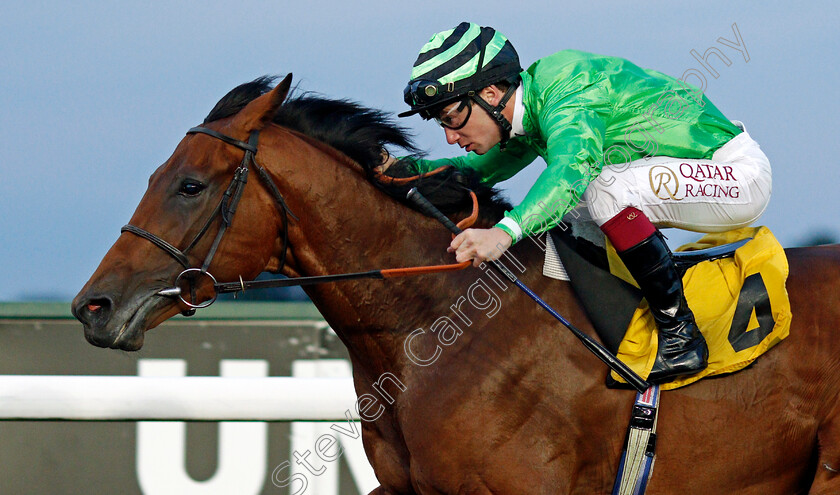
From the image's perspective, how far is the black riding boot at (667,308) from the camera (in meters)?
2.38

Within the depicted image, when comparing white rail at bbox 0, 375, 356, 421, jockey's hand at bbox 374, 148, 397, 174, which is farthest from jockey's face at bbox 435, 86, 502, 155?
white rail at bbox 0, 375, 356, 421

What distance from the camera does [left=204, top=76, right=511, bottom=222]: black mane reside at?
8.70ft

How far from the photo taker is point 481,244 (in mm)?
2293

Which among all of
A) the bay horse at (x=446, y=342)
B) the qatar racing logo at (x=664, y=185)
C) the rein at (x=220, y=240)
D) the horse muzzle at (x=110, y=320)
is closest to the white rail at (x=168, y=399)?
Answer: the bay horse at (x=446, y=342)

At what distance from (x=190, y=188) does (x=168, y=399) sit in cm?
143

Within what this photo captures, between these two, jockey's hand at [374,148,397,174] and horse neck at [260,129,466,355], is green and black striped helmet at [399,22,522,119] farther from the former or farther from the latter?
horse neck at [260,129,466,355]

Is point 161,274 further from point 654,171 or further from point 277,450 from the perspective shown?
point 277,450

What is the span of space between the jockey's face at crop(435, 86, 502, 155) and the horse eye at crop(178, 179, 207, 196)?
794mm

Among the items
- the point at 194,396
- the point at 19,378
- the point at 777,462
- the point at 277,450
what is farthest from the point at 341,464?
the point at 777,462

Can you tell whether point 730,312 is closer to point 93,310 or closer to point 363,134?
point 363,134

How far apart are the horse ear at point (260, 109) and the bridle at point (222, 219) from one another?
30 mm

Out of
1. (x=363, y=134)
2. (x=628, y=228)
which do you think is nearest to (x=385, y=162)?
(x=363, y=134)

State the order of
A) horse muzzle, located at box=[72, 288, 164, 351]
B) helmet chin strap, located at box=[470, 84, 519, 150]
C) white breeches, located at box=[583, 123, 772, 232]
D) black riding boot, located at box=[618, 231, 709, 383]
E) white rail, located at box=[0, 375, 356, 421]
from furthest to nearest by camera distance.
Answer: white rail, located at box=[0, 375, 356, 421] → helmet chin strap, located at box=[470, 84, 519, 150] → white breeches, located at box=[583, 123, 772, 232] → black riding boot, located at box=[618, 231, 709, 383] → horse muzzle, located at box=[72, 288, 164, 351]

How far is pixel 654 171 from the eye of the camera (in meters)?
2.52
